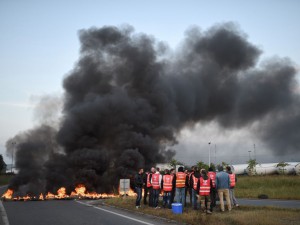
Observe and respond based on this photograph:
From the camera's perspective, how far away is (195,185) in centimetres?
1562

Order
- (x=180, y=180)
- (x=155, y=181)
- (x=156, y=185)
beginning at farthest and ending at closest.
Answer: (x=155, y=181) < (x=156, y=185) < (x=180, y=180)

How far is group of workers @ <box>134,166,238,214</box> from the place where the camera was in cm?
1498

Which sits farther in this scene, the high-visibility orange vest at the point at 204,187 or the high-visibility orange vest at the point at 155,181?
the high-visibility orange vest at the point at 155,181

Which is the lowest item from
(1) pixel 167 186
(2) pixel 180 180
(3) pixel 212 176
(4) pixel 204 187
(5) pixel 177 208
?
(5) pixel 177 208

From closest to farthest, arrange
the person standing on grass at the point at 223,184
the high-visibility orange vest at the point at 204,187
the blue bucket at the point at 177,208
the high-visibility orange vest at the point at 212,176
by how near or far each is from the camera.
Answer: the blue bucket at the point at 177,208 < the high-visibility orange vest at the point at 204,187 < the person standing on grass at the point at 223,184 < the high-visibility orange vest at the point at 212,176

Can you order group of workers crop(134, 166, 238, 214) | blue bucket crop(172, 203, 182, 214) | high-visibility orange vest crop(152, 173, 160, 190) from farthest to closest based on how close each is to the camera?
high-visibility orange vest crop(152, 173, 160, 190)
group of workers crop(134, 166, 238, 214)
blue bucket crop(172, 203, 182, 214)

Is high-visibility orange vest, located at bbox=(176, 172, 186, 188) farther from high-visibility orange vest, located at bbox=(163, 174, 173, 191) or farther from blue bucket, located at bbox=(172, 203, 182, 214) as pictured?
blue bucket, located at bbox=(172, 203, 182, 214)

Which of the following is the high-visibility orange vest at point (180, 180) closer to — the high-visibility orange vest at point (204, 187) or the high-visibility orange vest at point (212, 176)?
the high-visibility orange vest at point (212, 176)

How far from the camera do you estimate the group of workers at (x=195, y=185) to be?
15.0m

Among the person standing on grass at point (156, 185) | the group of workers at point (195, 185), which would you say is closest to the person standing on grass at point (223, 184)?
the group of workers at point (195, 185)

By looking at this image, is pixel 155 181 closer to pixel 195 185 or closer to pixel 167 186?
pixel 167 186

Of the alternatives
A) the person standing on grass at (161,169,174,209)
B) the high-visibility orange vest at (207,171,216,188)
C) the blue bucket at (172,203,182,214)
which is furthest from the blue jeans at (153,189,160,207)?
the blue bucket at (172,203,182,214)

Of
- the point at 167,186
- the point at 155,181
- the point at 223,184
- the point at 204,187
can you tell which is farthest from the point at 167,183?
the point at 223,184

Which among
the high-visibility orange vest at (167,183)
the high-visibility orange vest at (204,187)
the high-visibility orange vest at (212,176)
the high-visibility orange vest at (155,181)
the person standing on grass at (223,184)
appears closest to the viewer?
the high-visibility orange vest at (204,187)
